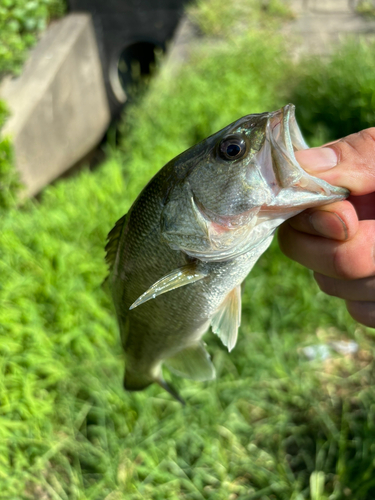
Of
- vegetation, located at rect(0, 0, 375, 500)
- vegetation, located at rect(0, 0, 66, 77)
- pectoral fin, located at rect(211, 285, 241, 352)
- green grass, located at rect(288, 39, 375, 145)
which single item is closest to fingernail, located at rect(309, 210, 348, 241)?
pectoral fin, located at rect(211, 285, 241, 352)

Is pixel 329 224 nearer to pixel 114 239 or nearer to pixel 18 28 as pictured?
pixel 114 239

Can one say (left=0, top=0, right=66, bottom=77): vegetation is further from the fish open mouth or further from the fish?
the fish open mouth

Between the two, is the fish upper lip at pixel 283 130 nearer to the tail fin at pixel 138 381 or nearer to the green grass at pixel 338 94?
the tail fin at pixel 138 381

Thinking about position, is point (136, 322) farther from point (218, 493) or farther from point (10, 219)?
point (10, 219)

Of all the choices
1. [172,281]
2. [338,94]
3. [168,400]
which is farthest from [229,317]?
[338,94]

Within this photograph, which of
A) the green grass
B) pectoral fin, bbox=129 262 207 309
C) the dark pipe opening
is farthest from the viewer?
the dark pipe opening

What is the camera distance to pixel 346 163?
121 centimetres

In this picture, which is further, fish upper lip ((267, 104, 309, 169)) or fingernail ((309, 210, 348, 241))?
fingernail ((309, 210, 348, 241))

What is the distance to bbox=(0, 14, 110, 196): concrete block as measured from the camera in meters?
5.62

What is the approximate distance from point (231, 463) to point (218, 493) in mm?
167

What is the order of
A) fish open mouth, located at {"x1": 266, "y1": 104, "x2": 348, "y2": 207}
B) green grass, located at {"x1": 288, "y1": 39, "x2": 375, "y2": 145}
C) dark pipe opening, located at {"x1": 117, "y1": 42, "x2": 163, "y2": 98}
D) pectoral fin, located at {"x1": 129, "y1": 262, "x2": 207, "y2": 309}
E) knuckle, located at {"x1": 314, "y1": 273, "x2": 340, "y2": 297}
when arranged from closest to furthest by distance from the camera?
fish open mouth, located at {"x1": 266, "y1": 104, "x2": 348, "y2": 207} → pectoral fin, located at {"x1": 129, "y1": 262, "x2": 207, "y2": 309} → knuckle, located at {"x1": 314, "y1": 273, "x2": 340, "y2": 297} → green grass, located at {"x1": 288, "y1": 39, "x2": 375, "y2": 145} → dark pipe opening, located at {"x1": 117, "y1": 42, "x2": 163, "y2": 98}

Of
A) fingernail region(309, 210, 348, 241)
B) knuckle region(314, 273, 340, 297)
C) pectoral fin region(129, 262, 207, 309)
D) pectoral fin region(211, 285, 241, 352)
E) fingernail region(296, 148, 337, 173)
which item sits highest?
fingernail region(296, 148, 337, 173)

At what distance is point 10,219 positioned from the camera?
3.27 m

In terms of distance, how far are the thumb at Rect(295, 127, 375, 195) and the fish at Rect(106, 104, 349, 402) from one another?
0.05 meters
